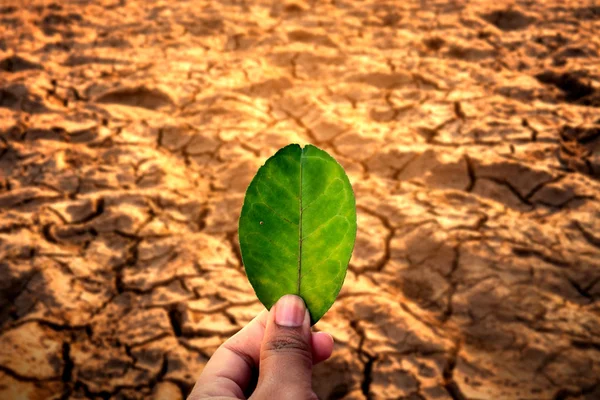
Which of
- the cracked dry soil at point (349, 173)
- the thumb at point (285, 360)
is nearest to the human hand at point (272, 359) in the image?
the thumb at point (285, 360)

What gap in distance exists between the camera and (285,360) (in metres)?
0.86

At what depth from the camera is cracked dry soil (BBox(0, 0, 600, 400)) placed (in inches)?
67.2

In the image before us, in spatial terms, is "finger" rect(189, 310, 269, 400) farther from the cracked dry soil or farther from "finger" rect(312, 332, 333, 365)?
the cracked dry soil

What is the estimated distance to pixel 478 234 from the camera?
2.06m

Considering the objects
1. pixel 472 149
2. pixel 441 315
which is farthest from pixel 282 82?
pixel 441 315

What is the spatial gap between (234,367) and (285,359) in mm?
254

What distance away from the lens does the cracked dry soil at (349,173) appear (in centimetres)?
171

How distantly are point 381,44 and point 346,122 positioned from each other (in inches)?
34.5

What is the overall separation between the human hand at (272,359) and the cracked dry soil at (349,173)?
61 cm

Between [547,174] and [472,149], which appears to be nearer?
[547,174]

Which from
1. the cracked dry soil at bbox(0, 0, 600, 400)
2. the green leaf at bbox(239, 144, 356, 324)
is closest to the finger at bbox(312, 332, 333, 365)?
the green leaf at bbox(239, 144, 356, 324)

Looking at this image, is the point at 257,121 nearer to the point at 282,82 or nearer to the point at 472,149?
the point at 282,82

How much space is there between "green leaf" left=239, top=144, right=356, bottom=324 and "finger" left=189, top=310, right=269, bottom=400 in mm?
410

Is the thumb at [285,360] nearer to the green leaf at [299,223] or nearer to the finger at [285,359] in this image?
the finger at [285,359]
